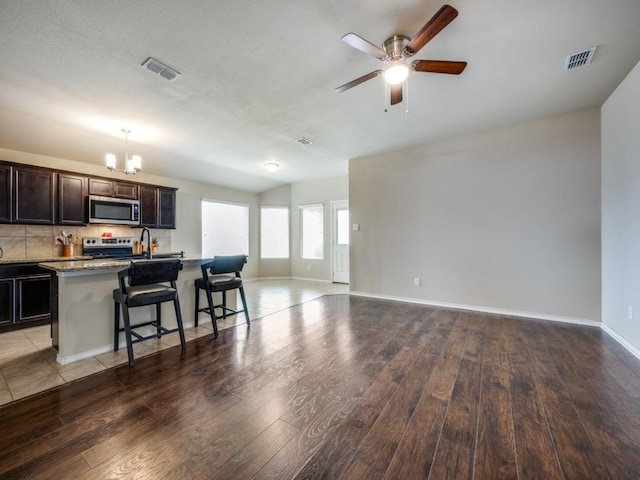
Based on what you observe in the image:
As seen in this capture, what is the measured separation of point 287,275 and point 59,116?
5672 mm

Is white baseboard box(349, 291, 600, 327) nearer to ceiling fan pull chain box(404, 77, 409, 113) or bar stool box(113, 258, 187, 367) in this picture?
ceiling fan pull chain box(404, 77, 409, 113)

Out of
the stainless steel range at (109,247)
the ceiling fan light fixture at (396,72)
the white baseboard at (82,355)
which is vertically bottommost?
the white baseboard at (82,355)

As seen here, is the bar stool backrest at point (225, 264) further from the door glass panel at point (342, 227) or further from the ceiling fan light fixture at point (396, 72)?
the door glass panel at point (342, 227)

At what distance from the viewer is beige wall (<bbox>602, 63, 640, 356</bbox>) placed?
102 inches

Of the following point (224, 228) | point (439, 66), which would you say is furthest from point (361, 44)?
point (224, 228)

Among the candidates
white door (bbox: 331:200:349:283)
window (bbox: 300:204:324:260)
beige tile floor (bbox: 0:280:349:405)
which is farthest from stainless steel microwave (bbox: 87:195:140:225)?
white door (bbox: 331:200:349:283)

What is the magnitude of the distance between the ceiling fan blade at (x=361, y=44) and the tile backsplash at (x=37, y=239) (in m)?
5.17

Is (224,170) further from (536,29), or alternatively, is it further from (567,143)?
(567,143)

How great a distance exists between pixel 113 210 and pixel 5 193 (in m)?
1.25

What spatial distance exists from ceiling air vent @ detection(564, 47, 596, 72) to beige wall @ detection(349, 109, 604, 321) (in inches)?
51.4

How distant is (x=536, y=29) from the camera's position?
2.08 meters

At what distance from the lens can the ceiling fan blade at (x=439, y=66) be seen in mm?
2107

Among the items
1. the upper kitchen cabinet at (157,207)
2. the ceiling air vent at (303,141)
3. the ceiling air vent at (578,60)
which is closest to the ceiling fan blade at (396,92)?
the ceiling air vent at (578,60)

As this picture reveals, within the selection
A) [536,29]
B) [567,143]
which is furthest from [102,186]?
[567,143]
